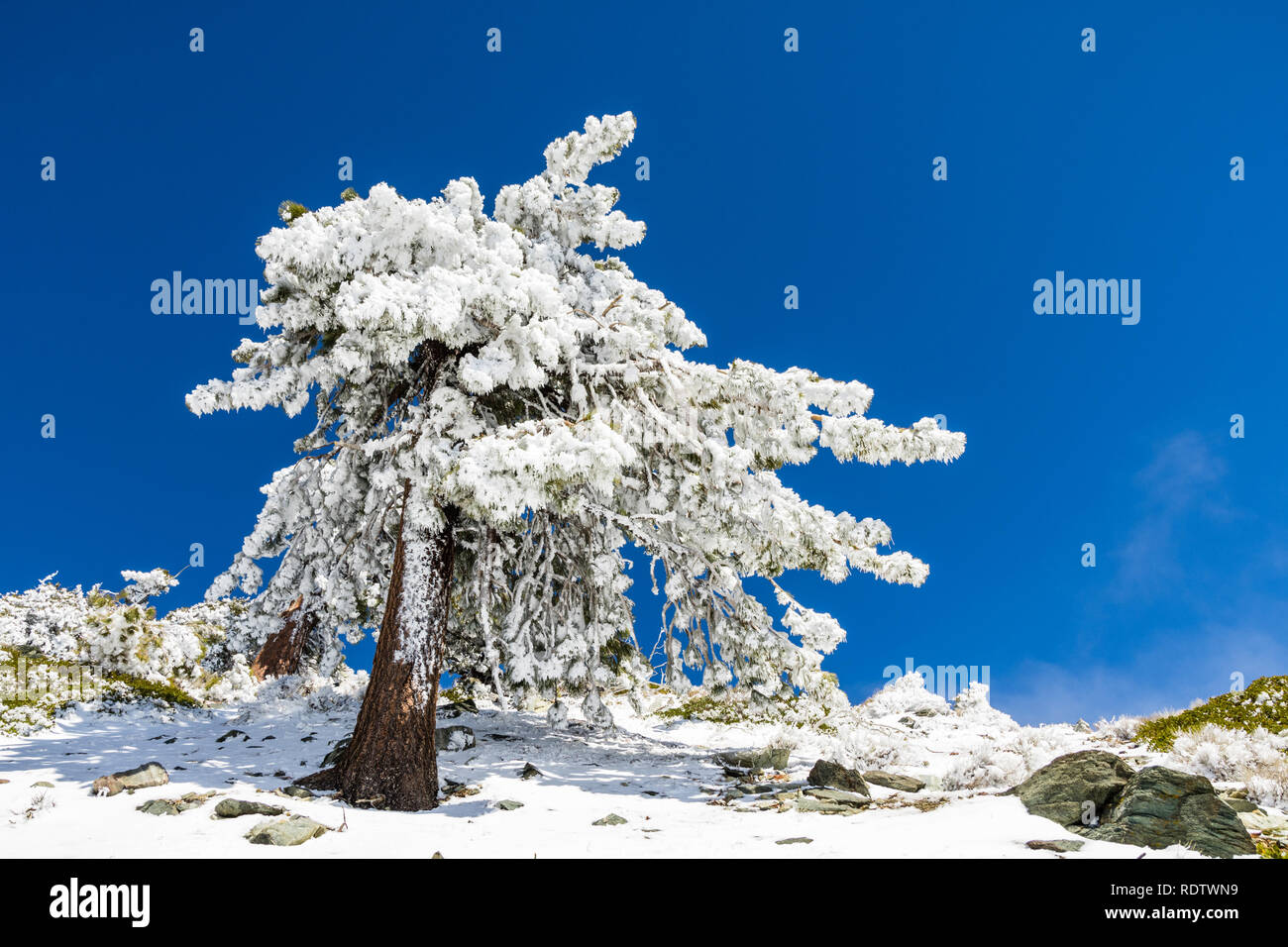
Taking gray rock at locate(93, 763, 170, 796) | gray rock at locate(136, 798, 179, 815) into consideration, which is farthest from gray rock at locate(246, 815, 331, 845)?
gray rock at locate(93, 763, 170, 796)

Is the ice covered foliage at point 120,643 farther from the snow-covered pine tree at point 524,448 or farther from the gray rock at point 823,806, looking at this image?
the gray rock at point 823,806

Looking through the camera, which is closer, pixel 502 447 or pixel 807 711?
pixel 502 447

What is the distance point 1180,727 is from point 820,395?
6.17 m

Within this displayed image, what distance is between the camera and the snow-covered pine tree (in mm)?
7910

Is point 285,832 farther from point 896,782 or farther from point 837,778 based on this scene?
point 896,782

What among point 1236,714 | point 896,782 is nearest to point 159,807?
point 896,782

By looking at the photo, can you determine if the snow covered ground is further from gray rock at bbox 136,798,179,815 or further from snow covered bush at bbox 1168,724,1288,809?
snow covered bush at bbox 1168,724,1288,809

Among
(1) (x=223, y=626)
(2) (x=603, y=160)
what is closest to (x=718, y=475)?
(2) (x=603, y=160)

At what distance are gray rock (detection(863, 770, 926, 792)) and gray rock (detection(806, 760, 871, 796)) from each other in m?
0.35

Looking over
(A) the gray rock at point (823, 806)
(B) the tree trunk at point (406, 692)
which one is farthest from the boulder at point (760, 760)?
(B) the tree trunk at point (406, 692)

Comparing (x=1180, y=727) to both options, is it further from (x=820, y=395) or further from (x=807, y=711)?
(x=820, y=395)

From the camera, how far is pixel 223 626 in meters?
17.0

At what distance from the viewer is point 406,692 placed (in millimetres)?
8188
